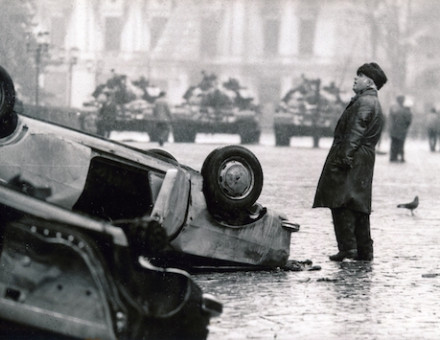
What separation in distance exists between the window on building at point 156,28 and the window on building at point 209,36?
21.8 feet

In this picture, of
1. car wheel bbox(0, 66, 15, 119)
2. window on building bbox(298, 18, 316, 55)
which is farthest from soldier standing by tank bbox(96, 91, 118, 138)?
window on building bbox(298, 18, 316, 55)

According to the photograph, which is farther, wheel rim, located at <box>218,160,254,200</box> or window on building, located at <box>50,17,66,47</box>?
window on building, located at <box>50,17,66,47</box>

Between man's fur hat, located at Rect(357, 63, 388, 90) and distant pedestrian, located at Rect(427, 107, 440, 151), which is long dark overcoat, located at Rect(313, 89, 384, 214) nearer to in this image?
man's fur hat, located at Rect(357, 63, 388, 90)

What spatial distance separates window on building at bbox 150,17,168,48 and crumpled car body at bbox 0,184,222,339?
5864cm

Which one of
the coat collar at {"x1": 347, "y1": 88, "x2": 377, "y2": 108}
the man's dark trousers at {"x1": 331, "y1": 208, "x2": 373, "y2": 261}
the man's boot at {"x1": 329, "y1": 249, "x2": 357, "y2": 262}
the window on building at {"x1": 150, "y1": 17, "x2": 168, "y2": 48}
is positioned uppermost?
the window on building at {"x1": 150, "y1": 17, "x2": 168, "y2": 48}

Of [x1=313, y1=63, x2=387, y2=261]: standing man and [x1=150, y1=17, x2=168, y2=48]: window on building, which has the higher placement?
[x1=150, y1=17, x2=168, y2=48]: window on building

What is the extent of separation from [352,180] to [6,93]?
3.88 m

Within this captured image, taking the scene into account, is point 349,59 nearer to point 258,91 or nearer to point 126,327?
point 258,91

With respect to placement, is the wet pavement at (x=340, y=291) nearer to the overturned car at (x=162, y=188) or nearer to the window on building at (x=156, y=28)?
the overturned car at (x=162, y=188)

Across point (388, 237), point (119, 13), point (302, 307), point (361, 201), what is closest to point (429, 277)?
point (361, 201)

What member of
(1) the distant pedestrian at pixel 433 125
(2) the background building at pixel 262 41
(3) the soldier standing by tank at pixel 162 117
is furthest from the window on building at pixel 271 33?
(3) the soldier standing by tank at pixel 162 117

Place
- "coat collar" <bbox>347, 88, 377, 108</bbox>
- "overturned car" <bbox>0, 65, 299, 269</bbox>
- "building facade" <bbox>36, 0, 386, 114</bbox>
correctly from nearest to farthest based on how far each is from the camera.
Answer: "overturned car" <bbox>0, 65, 299, 269</bbox> < "coat collar" <bbox>347, 88, 377, 108</bbox> < "building facade" <bbox>36, 0, 386, 114</bbox>

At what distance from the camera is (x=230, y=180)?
28.0 feet

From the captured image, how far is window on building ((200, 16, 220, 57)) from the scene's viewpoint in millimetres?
73688
